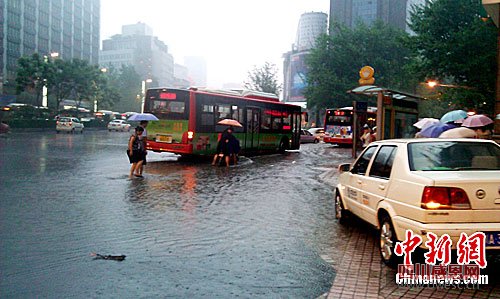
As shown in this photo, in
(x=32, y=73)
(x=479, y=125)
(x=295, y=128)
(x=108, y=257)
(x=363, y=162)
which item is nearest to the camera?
(x=108, y=257)

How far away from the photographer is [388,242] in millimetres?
6023

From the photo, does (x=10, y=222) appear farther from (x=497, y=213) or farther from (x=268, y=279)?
(x=497, y=213)

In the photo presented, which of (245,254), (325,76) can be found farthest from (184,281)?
(325,76)

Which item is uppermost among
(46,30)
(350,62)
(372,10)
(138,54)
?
(138,54)

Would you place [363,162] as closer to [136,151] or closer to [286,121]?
[136,151]

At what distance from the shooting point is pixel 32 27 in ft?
302

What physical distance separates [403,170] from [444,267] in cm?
118

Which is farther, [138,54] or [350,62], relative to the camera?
[138,54]

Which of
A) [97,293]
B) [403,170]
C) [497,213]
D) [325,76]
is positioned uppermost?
[325,76]

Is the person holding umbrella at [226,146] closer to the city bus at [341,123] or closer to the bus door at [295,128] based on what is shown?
the bus door at [295,128]

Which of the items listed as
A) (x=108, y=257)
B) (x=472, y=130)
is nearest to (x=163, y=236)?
(x=108, y=257)

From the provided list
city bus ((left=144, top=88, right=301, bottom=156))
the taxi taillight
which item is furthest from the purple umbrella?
city bus ((left=144, top=88, right=301, bottom=156))

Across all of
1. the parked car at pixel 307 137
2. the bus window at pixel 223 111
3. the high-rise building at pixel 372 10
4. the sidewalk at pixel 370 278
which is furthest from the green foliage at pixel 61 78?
the sidewalk at pixel 370 278

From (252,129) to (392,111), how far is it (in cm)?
816
